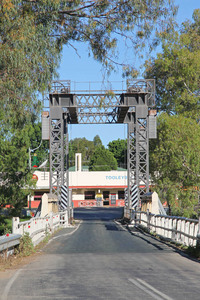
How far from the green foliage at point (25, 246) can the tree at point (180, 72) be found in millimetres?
30631

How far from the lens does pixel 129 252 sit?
53.2 ft

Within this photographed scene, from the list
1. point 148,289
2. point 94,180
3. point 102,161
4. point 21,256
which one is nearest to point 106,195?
point 94,180

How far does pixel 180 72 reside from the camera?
45.2 meters

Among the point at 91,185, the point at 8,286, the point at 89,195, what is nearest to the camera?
the point at 8,286

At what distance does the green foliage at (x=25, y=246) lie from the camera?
15.2 metres

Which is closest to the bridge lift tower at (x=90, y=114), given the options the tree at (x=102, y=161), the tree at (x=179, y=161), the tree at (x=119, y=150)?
the tree at (x=179, y=161)

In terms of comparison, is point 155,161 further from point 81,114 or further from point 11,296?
point 11,296

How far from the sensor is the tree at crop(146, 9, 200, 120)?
4409 cm

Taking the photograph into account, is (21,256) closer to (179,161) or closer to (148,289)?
(148,289)

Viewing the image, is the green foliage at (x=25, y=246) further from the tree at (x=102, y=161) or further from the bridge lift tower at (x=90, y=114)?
the tree at (x=102, y=161)

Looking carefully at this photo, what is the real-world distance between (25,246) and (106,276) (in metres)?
5.80

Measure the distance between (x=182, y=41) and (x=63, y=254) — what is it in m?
35.2

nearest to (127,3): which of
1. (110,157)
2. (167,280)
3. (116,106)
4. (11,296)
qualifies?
(167,280)

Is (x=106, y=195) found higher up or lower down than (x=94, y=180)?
lower down
